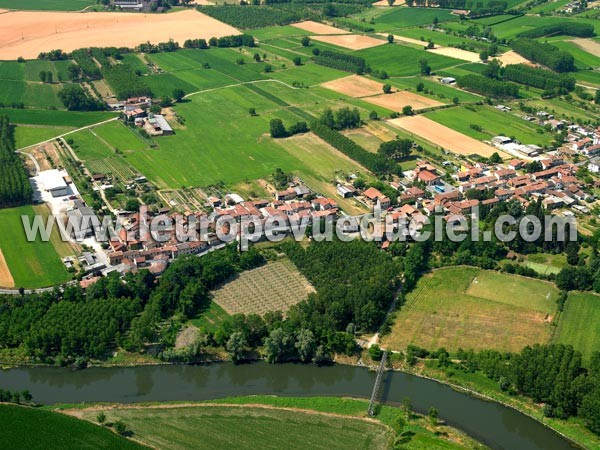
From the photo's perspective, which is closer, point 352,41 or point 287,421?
point 287,421

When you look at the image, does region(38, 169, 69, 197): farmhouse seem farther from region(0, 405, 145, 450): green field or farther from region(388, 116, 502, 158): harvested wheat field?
region(388, 116, 502, 158): harvested wheat field

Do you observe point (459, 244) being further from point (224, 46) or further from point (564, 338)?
point (224, 46)

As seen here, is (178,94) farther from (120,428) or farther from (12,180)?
(120,428)

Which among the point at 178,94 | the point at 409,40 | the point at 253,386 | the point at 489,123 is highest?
the point at 409,40

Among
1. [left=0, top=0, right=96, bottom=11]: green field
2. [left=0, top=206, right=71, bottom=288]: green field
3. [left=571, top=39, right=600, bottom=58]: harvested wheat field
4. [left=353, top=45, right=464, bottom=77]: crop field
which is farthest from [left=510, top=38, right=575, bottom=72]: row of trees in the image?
[left=0, top=0, right=96, bottom=11]: green field

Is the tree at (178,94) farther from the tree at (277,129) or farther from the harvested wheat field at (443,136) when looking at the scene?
the harvested wheat field at (443,136)

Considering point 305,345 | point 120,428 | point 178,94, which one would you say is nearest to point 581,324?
point 305,345
